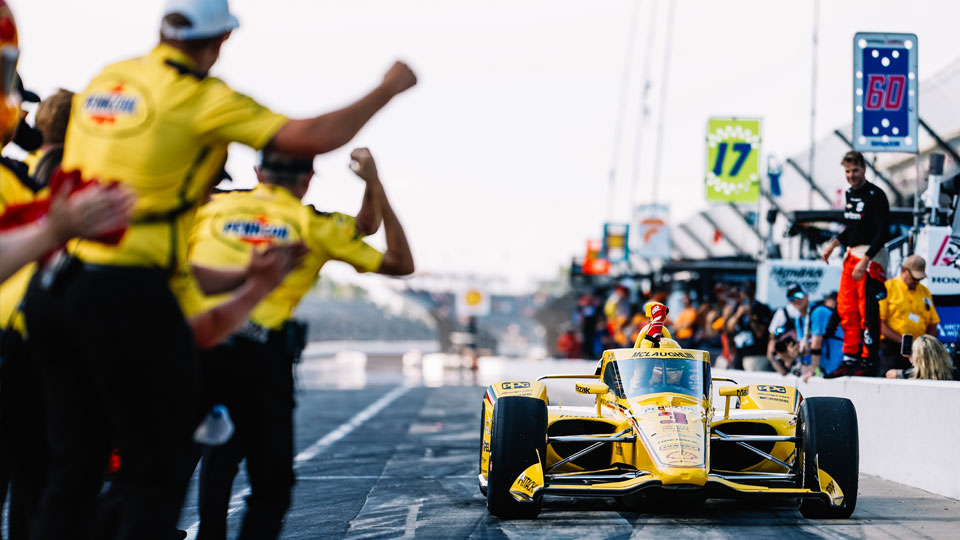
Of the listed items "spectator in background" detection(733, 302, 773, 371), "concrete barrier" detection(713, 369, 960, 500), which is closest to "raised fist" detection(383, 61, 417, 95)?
"concrete barrier" detection(713, 369, 960, 500)

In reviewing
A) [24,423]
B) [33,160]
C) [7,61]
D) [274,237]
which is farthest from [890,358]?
[7,61]

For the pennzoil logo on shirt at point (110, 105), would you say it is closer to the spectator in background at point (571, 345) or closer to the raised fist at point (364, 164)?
the raised fist at point (364, 164)

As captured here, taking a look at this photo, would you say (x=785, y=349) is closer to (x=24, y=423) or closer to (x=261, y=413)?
(x=261, y=413)

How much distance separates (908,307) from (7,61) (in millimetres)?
9598

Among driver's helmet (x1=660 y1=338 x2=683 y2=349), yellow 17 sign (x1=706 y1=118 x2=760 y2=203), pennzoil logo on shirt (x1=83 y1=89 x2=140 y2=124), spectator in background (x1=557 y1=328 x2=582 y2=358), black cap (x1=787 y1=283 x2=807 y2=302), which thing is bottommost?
driver's helmet (x1=660 y1=338 x2=683 y2=349)

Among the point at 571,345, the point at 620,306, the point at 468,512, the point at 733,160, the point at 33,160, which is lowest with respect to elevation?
the point at 468,512

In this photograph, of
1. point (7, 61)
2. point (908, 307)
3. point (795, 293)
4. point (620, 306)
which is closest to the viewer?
point (7, 61)

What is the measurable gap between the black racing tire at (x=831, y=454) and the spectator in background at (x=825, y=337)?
489cm

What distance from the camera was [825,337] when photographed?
14.5m

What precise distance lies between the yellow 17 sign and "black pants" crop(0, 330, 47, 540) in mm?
18649

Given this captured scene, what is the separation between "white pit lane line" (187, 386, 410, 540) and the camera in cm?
848

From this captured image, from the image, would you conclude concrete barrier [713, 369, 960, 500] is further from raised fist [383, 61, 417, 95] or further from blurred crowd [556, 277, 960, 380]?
raised fist [383, 61, 417, 95]

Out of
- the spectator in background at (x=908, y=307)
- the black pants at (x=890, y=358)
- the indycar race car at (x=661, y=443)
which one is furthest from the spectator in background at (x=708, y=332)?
the indycar race car at (x=661, y=443)

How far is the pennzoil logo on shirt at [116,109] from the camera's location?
370 cm
